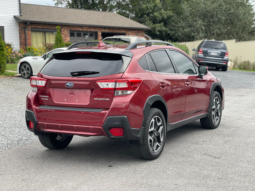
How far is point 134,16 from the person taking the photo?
46.7 meters

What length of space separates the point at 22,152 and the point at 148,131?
2.19m

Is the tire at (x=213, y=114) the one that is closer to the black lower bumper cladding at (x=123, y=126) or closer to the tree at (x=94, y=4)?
the black lower bumper cladding at (x=123, y=126)

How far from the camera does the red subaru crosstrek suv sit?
447 cm

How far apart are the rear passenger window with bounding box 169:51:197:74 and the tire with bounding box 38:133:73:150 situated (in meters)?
2.29

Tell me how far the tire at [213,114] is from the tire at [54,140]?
2885 mm

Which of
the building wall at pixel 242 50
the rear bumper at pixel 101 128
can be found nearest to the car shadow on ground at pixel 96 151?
the rear bumper at pixel 101 128

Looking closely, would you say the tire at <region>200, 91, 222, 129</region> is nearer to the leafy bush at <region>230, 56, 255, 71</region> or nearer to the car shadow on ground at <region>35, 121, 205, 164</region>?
the car shadow on ground at <region>35, 121, 205, 164</region>

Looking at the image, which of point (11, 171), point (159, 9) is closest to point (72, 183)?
point (11, 171)

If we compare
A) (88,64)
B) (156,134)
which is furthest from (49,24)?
(156,134)

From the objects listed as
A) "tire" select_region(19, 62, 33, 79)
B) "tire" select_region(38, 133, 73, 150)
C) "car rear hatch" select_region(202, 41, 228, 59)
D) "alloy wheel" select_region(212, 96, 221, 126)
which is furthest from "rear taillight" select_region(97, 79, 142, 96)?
"car rear hatch" select_region(202, 41, 228, 59)

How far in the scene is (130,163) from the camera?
4875 mm

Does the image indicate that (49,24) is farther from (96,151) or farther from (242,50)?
(96,151)

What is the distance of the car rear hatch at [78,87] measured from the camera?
4.50 meters

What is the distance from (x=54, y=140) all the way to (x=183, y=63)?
268cm
